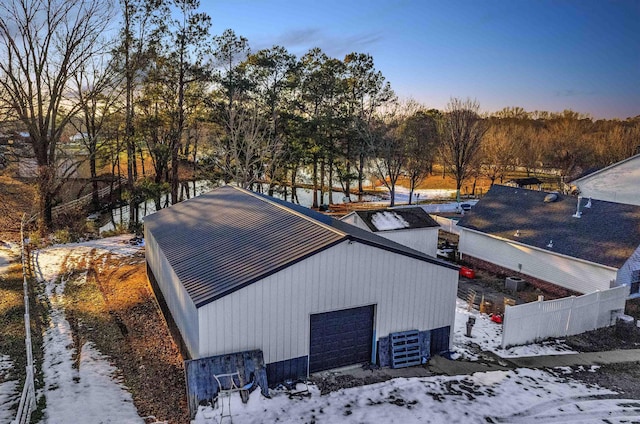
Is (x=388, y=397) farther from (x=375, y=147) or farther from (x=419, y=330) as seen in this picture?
(x=375, y=147)

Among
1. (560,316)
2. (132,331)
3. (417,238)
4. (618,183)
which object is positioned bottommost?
(132,331)

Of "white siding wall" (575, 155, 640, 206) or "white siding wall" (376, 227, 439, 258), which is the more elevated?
"white siding wall" (575, 155, 640, 206)

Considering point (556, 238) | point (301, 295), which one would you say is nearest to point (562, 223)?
point (556, 238)

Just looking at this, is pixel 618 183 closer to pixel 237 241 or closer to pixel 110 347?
pixel 237 241

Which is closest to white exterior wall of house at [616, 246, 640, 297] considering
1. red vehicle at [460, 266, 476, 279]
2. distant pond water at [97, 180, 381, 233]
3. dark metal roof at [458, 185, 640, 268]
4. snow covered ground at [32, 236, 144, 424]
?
dark metal roof at [458, 185, 640, 268]

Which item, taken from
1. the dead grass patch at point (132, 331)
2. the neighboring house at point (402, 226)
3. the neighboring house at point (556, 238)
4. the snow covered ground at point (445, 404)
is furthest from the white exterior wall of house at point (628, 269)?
the dead grass patch at point (132, 331)

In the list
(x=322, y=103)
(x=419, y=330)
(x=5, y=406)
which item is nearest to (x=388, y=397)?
(x=419, y=330)

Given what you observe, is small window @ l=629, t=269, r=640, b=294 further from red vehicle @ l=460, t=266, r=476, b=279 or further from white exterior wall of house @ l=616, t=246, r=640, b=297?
red vehicle @ l=460, t=266, r=476, b=279
